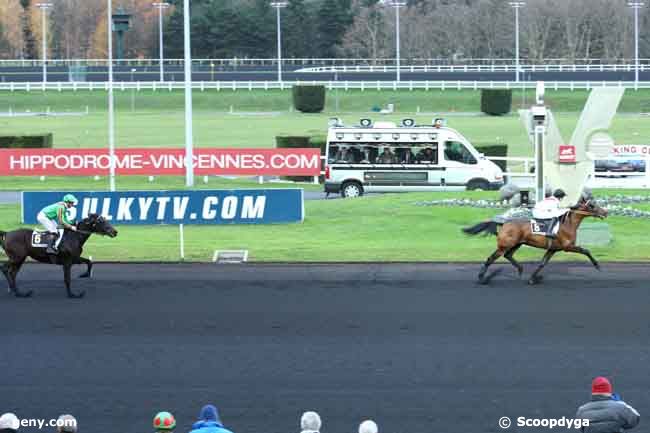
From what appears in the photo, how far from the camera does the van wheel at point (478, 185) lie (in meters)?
33.1

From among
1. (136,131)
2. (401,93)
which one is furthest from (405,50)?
(136,131)

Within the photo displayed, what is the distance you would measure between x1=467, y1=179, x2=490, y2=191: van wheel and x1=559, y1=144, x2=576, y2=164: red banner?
11.0 meters

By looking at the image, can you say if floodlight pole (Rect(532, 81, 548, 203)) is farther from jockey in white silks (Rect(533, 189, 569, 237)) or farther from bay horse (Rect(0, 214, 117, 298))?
bay horse (Rect(0, 214, 117, 298))

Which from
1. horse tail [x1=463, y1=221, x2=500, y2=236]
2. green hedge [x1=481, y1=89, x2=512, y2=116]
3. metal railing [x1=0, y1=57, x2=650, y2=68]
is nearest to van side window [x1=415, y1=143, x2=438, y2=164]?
horse tail [x1=463, y1=221, x2=500, y2=236]

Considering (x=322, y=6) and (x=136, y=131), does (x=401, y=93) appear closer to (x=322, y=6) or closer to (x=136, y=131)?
(x=136, y=131)

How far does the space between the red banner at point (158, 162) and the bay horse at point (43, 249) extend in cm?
1782

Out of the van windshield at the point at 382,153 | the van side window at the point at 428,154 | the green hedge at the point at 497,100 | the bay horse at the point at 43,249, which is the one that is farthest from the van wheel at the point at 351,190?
the green hedge at the point at 497,100

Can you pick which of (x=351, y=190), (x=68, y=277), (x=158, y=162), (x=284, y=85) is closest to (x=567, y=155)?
(x=68, y=277)

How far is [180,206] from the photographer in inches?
960

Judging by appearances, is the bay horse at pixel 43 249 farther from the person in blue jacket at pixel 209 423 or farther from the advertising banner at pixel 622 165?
the advertising banner at pixel 622 165

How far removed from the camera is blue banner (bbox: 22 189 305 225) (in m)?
24.5

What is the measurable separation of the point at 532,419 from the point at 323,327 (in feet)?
16.0

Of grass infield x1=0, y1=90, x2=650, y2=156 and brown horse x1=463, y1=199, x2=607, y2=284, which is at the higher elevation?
grass infield x1=0, y1=90, x2=650, y2=156

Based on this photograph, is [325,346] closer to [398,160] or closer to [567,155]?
[567,155]
